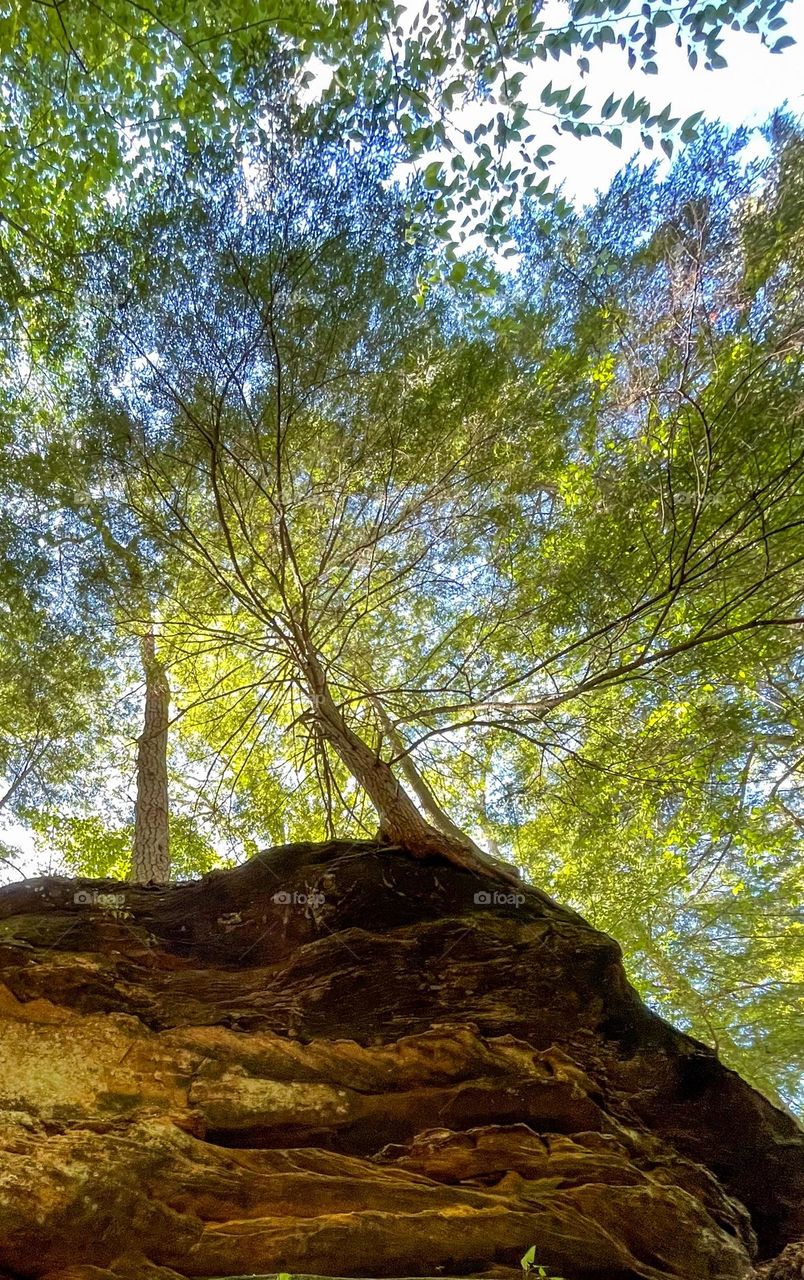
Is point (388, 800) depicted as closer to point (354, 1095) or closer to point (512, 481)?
point (354, 1095)

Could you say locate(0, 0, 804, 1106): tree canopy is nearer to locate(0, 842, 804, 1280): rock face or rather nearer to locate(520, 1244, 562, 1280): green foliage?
locate(0, 842, 804, 1280): rock face

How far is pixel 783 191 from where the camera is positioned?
4414mm

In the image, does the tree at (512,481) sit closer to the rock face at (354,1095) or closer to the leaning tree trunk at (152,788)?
the leaning tree trunk at (152,788)

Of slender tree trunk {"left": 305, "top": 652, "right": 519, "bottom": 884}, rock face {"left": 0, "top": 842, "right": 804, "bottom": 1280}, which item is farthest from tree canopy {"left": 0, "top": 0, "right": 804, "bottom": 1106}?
rock face {"left": 0, "top": 842, "right": 804, "bottom": 1280}

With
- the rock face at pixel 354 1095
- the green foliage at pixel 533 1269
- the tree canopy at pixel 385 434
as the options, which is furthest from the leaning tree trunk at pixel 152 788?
the green foliage at pixel 533 1269

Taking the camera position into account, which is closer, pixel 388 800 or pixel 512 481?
pixel 388 800

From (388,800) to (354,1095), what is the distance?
1672 millimetres

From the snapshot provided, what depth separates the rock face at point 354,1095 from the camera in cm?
209

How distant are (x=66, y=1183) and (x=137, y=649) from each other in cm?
484

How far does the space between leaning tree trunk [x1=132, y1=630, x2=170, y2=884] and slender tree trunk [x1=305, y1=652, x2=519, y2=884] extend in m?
2.06

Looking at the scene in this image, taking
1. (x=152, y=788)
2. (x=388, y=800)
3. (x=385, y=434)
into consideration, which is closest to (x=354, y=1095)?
(x=388, y=800)

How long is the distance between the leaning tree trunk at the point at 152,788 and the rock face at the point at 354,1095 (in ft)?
6.62

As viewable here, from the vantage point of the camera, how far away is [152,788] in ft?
19.8

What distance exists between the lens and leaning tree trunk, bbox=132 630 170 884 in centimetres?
566
